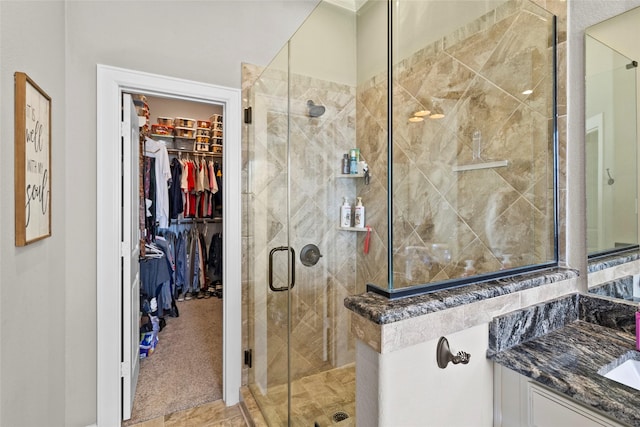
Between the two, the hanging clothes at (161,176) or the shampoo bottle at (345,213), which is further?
the hanging clothes at (161,176)

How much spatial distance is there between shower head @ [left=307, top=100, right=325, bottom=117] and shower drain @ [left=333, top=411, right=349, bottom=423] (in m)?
1.68

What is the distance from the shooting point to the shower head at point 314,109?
2.04 meters

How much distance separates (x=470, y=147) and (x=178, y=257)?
390 cm

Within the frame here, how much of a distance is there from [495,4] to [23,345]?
2.54m

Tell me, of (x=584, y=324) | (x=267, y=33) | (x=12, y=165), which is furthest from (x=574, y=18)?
(x=12, y=165)

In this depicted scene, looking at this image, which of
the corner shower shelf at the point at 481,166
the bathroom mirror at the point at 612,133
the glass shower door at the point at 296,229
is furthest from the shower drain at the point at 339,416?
the corner shower shelf at the point at 481,166

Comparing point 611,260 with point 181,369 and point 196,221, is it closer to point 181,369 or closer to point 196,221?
point 181,369

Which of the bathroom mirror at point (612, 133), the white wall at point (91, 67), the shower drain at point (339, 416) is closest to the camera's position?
the bathroom mirror at point (612, 133)

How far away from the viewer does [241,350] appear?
212 centimetres

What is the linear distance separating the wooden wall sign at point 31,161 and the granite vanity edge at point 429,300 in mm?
1172

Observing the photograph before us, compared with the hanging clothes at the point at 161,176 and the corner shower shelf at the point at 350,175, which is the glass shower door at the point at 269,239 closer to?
the corner shower shelf at the point at 350,175

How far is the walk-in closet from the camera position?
2361mm

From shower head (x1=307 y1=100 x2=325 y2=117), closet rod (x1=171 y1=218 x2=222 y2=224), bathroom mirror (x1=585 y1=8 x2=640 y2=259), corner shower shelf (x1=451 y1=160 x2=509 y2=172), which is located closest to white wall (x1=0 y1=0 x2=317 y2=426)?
shower head (x1=307 y1=100 x2=325 y2=117)

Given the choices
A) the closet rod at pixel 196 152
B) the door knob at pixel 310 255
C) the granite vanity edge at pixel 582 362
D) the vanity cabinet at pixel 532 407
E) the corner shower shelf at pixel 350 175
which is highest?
the closet rod at pixel 196 152
